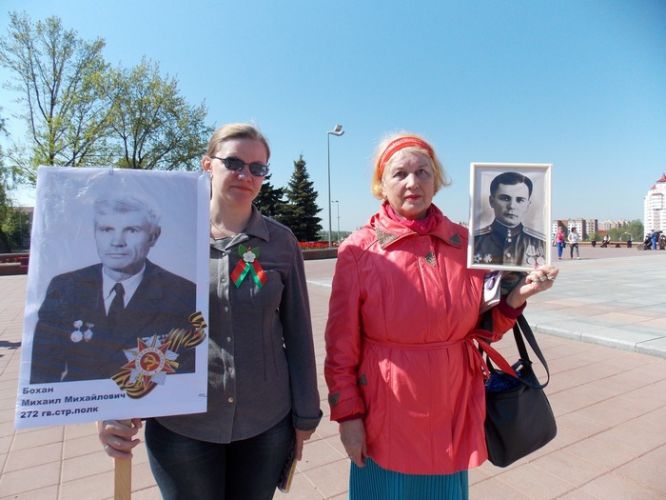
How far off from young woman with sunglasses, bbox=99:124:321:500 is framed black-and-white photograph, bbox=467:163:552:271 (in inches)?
31.2

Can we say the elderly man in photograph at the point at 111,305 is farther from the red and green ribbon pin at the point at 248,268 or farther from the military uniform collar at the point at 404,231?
the military uniform collar at the point at 404,231

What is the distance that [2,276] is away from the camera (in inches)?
757

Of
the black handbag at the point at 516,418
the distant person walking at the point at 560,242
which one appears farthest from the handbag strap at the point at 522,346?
the distant person walking at the point at 560,242

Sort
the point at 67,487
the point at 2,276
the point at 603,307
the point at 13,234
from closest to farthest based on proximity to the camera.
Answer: the point at 67,487
the point at 603,307
the point at 2,276
the point at 13,234

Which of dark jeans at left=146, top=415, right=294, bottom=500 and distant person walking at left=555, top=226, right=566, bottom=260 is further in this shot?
distant person walking at left=555, top=226, right=566, bottom=260

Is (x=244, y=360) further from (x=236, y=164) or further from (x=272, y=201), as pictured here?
(x=272, y=201)

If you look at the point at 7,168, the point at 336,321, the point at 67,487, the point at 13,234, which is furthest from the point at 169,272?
the point at 13,234

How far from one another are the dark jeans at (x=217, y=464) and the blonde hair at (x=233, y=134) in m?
1.14

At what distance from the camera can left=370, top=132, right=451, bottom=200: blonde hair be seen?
1881mm

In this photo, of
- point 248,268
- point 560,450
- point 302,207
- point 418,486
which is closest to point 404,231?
point 248,268

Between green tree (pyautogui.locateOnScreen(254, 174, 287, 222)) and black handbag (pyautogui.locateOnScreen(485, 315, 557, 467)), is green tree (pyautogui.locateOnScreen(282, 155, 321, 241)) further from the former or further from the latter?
black handbag (pyautogui.locateOnScreen(485, 315, 557, 467))

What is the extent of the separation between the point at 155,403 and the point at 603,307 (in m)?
9.77

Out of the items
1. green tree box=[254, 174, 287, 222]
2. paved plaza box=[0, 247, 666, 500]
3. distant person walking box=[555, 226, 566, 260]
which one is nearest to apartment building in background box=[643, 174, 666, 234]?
distant person walking box=[555, 226, 566, 260]

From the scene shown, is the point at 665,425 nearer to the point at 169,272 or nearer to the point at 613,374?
the point at 613,374
